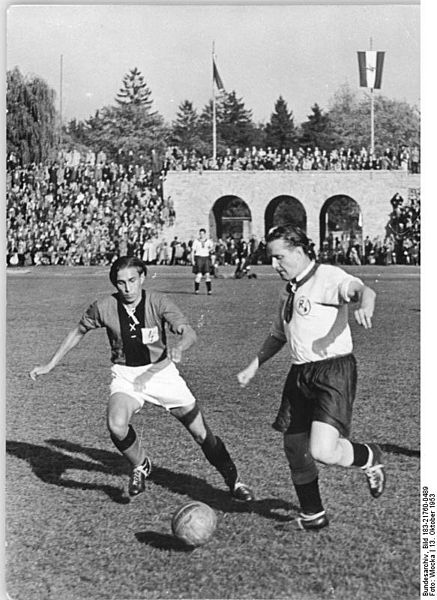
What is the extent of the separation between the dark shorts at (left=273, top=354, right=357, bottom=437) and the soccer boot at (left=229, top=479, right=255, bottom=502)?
2.18 ft

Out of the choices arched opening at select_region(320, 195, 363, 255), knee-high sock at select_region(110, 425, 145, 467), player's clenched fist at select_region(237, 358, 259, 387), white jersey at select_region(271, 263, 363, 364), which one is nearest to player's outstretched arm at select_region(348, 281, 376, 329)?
white jersey at select_region(271, 263, 363, 364)

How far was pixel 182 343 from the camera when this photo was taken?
5.34 meters

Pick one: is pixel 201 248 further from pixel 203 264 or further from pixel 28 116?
pixel 28 116

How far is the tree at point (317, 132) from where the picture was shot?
392 inches

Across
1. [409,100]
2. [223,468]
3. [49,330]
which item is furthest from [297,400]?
[49,330]

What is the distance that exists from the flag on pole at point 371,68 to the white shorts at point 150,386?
3.32 meters

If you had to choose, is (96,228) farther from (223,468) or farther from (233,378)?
(223,468)

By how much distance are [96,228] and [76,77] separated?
778cm

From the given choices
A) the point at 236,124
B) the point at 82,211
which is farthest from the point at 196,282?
the point at 236,124

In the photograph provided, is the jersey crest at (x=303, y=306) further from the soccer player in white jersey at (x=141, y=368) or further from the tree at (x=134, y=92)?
the tree at (x=134, y=92)

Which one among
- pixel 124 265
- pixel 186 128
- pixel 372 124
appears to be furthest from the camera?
pixel 186 128

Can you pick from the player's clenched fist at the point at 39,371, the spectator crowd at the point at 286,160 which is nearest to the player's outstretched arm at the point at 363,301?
the player's clenched fist at the point at 39,371

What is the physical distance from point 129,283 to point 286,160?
7.42m

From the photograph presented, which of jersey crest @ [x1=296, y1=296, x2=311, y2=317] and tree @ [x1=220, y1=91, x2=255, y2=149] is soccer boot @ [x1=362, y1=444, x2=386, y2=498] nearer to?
jersey crest @ [x1=296, y1=296, x2=311, y2=317]
